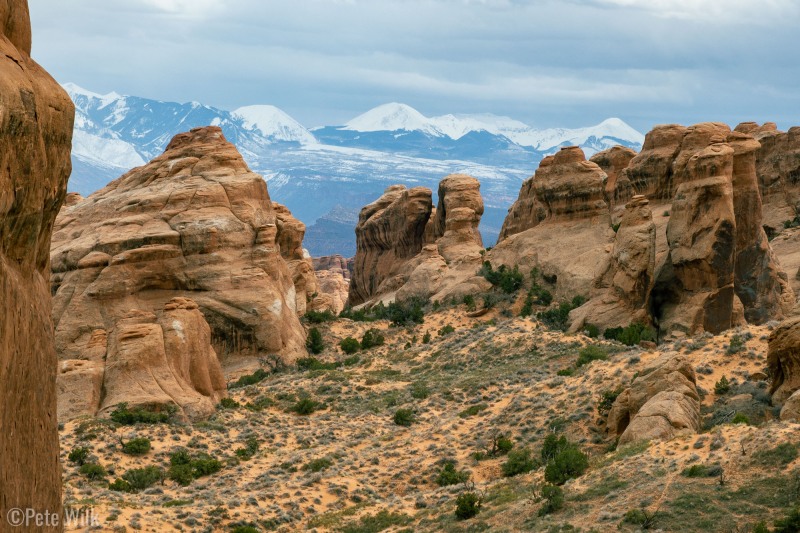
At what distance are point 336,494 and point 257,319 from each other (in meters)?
27.4

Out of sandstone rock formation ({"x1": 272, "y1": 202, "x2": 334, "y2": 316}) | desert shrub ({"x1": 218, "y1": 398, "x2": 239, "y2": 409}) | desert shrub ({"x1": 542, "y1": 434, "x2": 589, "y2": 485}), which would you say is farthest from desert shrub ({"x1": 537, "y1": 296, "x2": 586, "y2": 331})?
desert shrub ({"x1": 542, "y1": 434, "x2": 589, "y2": 485})

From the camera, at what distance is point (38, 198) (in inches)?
564

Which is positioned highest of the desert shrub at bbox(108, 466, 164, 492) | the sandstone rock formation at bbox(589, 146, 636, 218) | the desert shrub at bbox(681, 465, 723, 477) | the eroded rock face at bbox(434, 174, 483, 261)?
the sandstone rock formation at bbox(589, 146, 636, 218)

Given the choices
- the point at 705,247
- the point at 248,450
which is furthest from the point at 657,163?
the point at 248,450

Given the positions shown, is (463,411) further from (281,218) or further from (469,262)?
(469,262)

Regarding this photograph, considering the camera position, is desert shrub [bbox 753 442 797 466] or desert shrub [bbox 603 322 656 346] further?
desert shrub [bbox 603 322 656 346]

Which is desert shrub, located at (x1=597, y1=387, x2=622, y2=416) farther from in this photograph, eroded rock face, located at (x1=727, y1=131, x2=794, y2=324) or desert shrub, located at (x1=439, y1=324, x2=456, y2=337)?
desert shrub, located at (x1=439, y1=324, x2=456, y2=337)

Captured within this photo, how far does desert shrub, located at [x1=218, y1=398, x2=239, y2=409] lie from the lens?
51844 mm

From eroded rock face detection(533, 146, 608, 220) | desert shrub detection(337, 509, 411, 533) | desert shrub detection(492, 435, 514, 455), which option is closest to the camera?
desert shrub detection(337, 509, 411, 533)

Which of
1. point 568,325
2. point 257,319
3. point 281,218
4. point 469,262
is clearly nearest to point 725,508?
point 568,325

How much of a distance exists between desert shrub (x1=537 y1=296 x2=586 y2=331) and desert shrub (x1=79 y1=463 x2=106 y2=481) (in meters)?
33.4

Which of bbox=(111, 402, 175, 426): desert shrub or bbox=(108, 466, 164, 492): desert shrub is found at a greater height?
bbox=(111, 402, 175, 426): desert shrub

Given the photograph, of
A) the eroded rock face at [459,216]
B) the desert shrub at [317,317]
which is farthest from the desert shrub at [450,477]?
the eroded rock face at [459,216]

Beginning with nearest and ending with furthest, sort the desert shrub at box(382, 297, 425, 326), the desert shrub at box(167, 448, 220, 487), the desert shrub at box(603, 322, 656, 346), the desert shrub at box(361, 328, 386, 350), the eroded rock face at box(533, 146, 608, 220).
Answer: the desert shrub at box(167, 448, 220, 487)
the desert shrub at box(603, 322, 656, 346)
the desert shrub at box(361, 328, 386, 350)
the desert shrub at box(382, 297, 425, 326)
the eroded rock face at box(533, 146, 608, 220)
